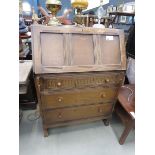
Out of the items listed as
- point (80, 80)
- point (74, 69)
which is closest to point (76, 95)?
point (80, 80)

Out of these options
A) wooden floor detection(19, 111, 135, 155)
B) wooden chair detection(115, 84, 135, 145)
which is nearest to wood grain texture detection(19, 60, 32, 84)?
wooden floor detection(19, 111, 135, 155)

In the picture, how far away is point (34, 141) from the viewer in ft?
5.80

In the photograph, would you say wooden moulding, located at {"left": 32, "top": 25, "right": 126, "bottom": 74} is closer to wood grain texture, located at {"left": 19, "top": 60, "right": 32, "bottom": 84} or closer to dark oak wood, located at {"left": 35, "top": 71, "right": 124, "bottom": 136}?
dark oak wood, located at {"left": 35, "top": 71, "right": 124, "bottom": 136}

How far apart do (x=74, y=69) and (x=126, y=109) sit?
79 cm

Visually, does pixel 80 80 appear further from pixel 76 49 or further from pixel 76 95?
pixel 76 49

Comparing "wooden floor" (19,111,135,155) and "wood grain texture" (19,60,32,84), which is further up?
"wood grain texture" (19,60,32,84)

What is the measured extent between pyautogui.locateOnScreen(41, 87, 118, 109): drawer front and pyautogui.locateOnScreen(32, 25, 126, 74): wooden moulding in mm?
270

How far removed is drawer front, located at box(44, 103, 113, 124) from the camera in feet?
5.51

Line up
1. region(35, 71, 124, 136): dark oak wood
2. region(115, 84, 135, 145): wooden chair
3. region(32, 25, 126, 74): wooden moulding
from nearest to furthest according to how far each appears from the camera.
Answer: region(32, 25, 126, 74): wooden moulding < region(35, 71, 124, 136): dark oak wood < region(115, 84, 135, 145): wooden chair

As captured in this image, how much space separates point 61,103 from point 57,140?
52 centimetres

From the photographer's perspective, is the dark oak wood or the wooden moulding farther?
the dark oak wood

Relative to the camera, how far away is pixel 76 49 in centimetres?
146
